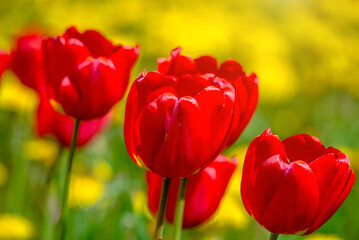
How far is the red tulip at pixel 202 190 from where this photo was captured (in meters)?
0.62

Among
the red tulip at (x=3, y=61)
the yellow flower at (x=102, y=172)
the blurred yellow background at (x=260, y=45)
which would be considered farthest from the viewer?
the blurred yellow background at (x=260, y=45)

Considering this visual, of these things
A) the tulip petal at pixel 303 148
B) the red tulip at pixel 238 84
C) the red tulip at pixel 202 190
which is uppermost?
the red tulip at pixel 238 84

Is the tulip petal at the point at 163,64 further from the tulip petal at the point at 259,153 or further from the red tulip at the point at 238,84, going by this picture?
the tulip petal at the point at 259,153

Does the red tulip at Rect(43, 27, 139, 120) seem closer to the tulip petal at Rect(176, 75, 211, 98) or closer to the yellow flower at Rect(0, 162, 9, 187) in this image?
the tulip petal at Rect(176, 75, 211, 98)

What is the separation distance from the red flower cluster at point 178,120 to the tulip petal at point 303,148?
0.05m

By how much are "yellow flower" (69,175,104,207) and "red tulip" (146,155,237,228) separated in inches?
20.9

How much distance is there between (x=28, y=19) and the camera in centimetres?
292

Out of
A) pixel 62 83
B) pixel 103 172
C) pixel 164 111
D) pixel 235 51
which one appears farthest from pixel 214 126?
pixel 235 51

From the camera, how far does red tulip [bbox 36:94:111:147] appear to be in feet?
2.87

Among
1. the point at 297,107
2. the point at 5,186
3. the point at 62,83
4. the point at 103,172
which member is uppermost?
the point at 62,83

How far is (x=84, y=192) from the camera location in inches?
47.0

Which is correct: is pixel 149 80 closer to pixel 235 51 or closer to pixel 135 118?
pixel 135 118

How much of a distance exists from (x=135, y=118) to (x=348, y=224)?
86 centimetres

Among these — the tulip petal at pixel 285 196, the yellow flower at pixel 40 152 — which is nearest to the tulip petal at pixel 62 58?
the tulip petal at pixel 285 196
